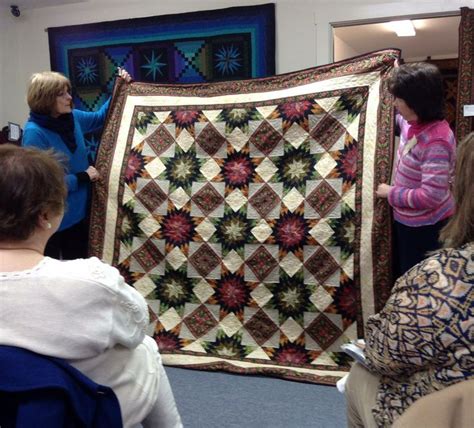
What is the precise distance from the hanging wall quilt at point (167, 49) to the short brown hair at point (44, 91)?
81cm

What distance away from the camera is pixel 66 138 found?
8.90 ft

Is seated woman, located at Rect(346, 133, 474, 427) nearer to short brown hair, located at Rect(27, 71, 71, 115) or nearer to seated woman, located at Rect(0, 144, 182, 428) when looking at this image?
seated woman, located at Rect(0, 144, 182, 428)

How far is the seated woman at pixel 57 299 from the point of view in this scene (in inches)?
39.8

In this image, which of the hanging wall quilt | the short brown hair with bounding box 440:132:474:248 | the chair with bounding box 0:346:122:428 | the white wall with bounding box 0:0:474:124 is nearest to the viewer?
the chair with bounding box 0:346:122:428

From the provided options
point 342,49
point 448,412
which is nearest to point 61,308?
point 448,412

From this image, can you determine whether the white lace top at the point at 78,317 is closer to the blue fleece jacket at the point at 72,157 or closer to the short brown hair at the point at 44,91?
the blue fleece jacket at the point at 72,157

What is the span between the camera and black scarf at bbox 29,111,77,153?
2.64 meters

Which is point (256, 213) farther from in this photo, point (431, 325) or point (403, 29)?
point (403, 29)

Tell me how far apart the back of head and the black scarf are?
5.15 ft

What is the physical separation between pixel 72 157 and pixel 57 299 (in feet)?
6.10

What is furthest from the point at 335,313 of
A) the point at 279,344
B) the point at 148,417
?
the point at 148,417

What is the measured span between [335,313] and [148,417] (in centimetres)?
131

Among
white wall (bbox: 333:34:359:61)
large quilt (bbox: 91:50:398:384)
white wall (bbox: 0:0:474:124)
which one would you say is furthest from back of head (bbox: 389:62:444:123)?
white wall (bbox: 333:34:359:61)

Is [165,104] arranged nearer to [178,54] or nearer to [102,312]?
[178,54]
